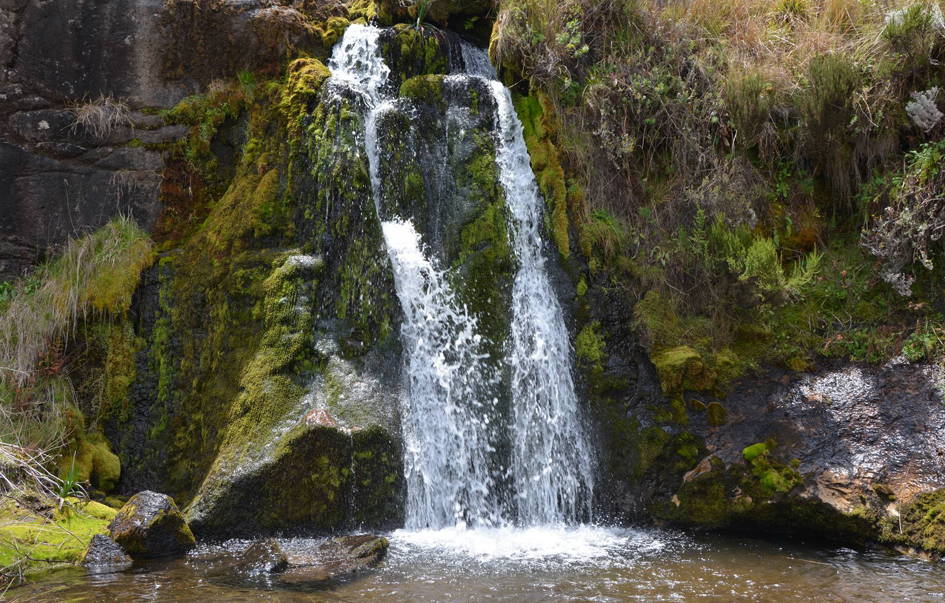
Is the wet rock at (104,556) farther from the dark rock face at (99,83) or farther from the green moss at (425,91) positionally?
the green moss at (425,91)

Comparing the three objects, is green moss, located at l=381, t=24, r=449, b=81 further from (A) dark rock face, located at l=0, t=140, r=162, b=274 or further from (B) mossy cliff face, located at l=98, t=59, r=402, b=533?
(A) dark rock face, located at l=0, t=140, r=162, b=274

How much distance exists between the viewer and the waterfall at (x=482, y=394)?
5648mm

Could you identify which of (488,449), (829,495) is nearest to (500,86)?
(488,449)

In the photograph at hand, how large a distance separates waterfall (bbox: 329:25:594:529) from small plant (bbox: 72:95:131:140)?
2505 millimetres

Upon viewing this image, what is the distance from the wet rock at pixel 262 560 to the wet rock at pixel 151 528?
54 cm

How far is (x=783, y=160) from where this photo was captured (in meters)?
6.65

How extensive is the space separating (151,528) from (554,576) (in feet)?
9.44

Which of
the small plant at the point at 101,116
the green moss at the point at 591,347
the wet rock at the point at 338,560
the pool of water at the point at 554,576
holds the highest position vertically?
the small plant at the point at 101,116

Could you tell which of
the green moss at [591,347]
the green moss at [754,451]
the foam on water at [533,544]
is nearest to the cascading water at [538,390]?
the green moss at [591,347]

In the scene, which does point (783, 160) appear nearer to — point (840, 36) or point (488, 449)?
point (840, 36)

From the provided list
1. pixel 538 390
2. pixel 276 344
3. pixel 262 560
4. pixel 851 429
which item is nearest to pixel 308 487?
pixel 262 560

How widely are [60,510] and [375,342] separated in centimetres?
272

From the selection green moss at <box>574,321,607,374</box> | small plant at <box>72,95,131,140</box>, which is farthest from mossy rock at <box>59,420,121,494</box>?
green moss at <box>574,321,607,374</box>

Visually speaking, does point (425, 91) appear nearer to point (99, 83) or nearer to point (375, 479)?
point (99, 83)
